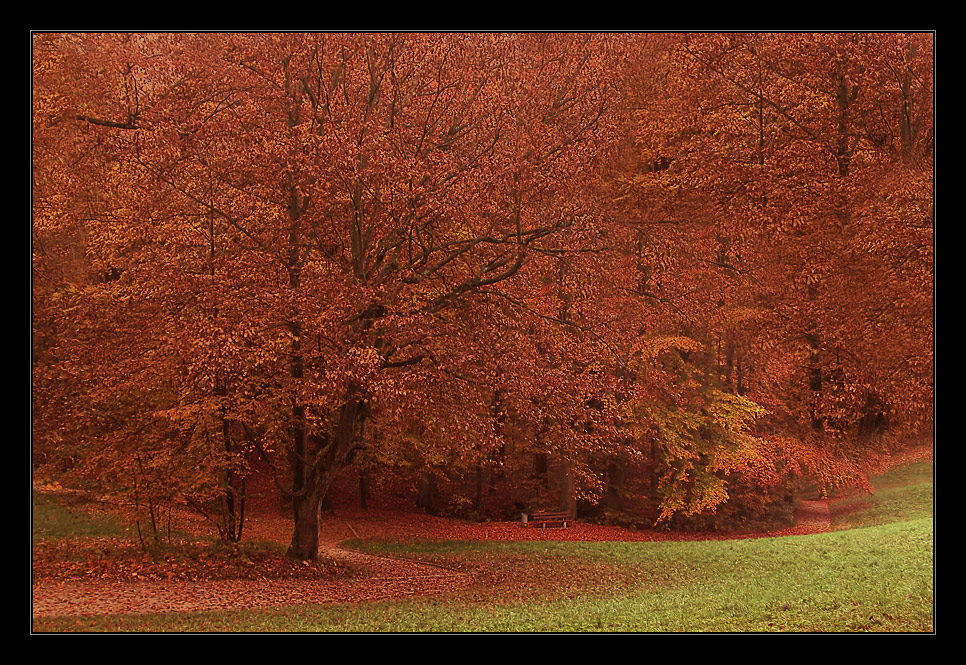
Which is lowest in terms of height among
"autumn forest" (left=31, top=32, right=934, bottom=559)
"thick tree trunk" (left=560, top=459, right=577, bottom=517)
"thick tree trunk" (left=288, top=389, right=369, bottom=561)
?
"thick tree trunk" (left=560, top=459, right=577, bottom=517)

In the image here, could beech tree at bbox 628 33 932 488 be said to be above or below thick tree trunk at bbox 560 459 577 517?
above

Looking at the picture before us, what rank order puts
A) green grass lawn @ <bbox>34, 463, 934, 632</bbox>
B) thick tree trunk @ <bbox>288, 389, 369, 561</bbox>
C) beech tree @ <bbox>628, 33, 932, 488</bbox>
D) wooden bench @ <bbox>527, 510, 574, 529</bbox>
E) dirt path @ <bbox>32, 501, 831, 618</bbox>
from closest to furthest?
green grass lawn @ <bbox>34, 463, 934, 632</bbox>, dirt path @ <bbox>32, 501, 831, 618</bbox>, beech tree @ <bbox>628, 33, 932, 488</bbox>, thick tree trunk @ <bbox>288, 389, 369, 561</bbox>, wooden bench @ <bbox>527, 510, 574, 529</bbox>

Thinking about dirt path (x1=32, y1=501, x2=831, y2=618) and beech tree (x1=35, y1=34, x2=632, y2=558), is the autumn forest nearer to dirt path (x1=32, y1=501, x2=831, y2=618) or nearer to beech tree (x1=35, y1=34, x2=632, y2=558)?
beech tree (x1=35, y1=34, x2=632, y2=558)

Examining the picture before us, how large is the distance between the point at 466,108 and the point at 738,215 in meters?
6.58

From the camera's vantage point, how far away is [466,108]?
1377 cm

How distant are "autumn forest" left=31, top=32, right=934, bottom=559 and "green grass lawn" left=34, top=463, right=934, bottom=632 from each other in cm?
209

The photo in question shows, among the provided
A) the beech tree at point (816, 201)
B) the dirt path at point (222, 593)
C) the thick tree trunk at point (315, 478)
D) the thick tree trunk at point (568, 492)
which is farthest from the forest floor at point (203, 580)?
the beech tree at point (816, 201)

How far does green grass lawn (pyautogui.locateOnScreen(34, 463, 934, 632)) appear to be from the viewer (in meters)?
9.52

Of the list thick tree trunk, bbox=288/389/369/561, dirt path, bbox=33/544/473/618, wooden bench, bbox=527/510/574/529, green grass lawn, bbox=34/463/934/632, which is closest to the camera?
green grass lawn, bbox=34/463/934/632

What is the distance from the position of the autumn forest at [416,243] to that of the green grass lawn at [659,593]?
2088 millimetres

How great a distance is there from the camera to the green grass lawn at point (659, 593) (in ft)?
31.2

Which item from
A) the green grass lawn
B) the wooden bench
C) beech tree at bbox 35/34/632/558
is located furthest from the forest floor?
the wooden bench

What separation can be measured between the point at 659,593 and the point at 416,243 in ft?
22.9

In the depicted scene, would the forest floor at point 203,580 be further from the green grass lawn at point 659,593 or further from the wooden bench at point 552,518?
the wooden bench at point 552,518
